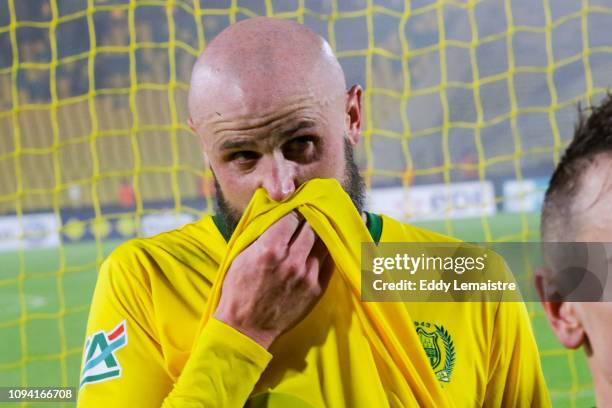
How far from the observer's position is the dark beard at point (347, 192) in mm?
846

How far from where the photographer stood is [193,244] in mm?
876

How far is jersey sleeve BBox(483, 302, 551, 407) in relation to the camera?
2.75 ft

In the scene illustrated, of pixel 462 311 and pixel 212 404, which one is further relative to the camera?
pixel 462 311

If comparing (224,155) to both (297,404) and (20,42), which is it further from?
(20,42)

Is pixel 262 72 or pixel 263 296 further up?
pixel 262 72

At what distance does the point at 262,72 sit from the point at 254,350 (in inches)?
10.8

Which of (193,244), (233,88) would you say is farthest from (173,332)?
(233,88)

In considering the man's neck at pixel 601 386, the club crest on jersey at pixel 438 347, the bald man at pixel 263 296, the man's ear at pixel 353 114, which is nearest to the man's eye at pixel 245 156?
the bald man at pixel 263 296

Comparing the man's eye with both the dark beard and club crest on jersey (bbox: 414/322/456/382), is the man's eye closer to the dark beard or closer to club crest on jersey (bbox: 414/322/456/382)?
the dark beard

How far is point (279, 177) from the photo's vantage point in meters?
0.80

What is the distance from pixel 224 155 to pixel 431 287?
270 millimetres

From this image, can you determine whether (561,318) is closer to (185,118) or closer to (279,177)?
(279,177)

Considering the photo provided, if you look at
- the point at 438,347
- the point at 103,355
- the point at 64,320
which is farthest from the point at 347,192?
the point at 64,320

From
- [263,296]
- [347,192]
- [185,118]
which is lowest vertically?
[263,296]
